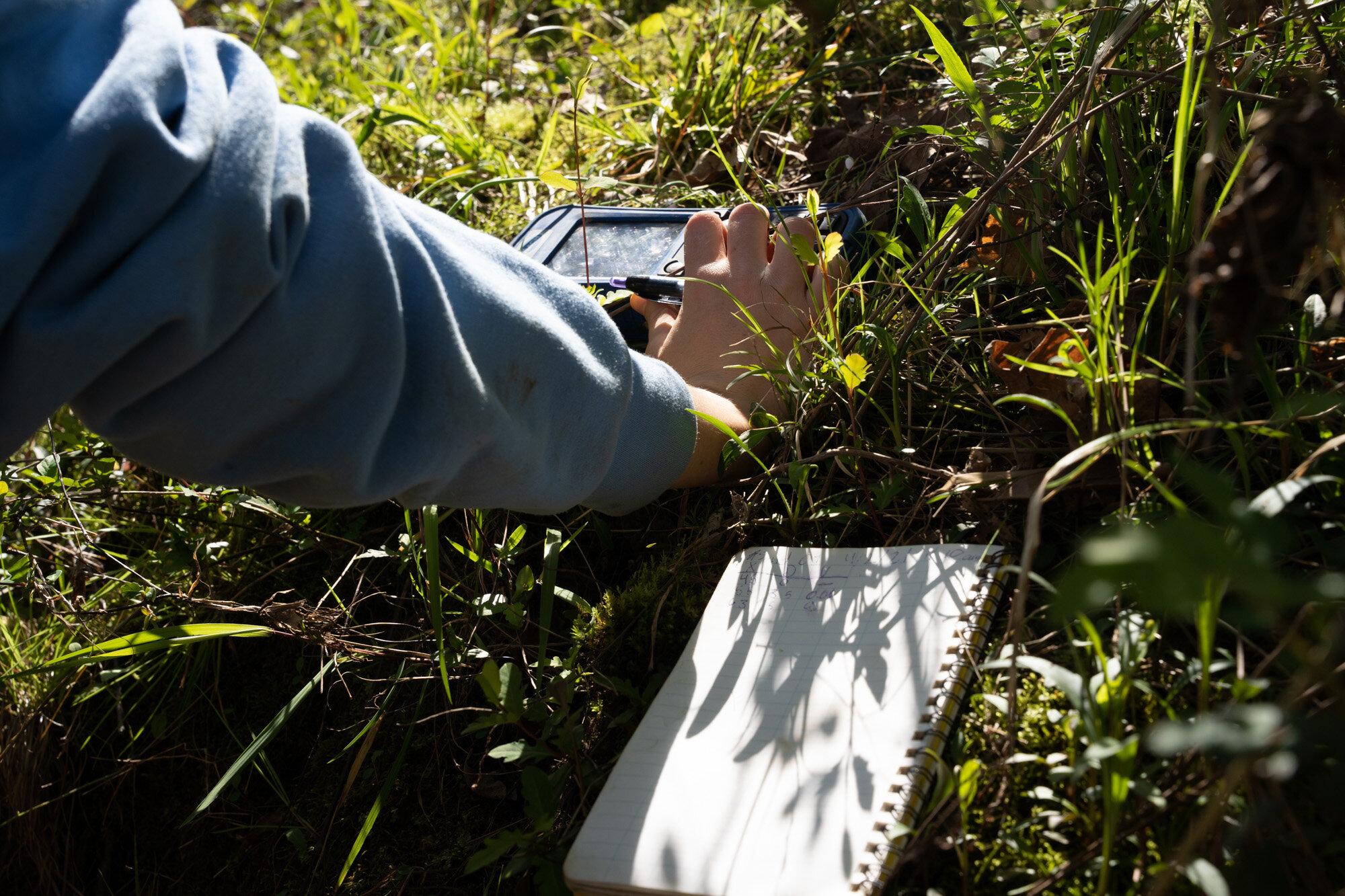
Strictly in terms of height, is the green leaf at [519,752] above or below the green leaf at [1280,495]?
below

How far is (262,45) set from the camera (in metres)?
3.01

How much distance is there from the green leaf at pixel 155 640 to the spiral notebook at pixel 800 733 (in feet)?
1.75

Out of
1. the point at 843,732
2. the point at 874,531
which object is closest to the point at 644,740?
the point at 843,732

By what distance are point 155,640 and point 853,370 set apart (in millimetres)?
909

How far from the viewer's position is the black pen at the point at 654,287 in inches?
61.2

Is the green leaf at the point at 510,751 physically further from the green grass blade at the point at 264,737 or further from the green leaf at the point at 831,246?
the green leaf at the point at 831,246

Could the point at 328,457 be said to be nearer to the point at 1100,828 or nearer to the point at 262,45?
the point at 1100,828

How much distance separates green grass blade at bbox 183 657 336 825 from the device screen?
2.64 ft

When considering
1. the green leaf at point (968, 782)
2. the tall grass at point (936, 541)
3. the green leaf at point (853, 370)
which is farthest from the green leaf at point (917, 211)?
the green leaf at point (968, 782)

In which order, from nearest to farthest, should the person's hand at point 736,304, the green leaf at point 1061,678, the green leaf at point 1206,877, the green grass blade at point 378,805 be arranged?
the green leaf at point 1206,877
the green leaf at point 1061,678
the green grass blade at point 378,805
the person's hand at point 736,304

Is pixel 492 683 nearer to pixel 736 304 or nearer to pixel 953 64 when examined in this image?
pixel 736 304

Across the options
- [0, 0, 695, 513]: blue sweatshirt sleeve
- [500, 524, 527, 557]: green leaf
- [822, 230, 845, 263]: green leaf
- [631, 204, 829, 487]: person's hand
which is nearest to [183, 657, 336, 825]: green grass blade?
[500, 524, 527, 557]: green leaf

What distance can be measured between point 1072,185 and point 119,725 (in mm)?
1440

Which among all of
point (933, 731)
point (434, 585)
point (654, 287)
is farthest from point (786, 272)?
point (933, 731)
